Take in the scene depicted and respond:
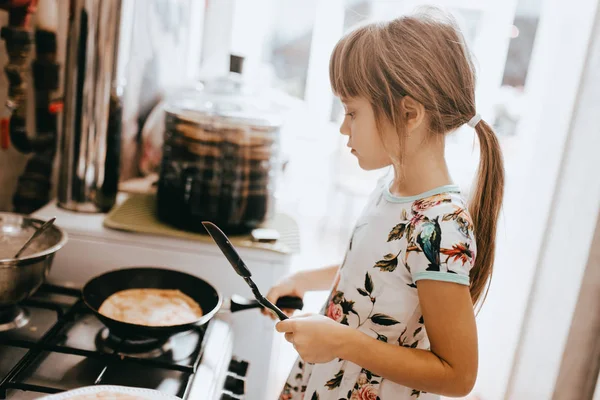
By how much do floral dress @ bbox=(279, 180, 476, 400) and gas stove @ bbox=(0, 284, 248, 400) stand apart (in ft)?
0.56

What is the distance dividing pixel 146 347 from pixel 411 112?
0.56 meters

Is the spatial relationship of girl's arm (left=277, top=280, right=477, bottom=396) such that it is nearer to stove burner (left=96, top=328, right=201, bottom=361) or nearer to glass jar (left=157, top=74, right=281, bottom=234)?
stove burner (left=96, top=328, right=201, bottom=361)

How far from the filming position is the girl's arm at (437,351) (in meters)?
0.67

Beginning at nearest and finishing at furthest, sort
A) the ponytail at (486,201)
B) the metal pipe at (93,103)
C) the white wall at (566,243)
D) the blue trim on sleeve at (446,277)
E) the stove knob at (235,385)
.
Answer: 1. the blue trim on sleeve at (446,277)
2. the ponytail at (486,201)
3. the stove knob at (235,385)
4. the metal pipe at (93,103)
5. the white wall at (566,243)

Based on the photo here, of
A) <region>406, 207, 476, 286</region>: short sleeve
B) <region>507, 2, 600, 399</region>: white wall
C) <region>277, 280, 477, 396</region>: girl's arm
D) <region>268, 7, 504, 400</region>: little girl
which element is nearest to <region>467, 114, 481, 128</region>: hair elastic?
<region>268, 7, 504, 400</region>: little girl

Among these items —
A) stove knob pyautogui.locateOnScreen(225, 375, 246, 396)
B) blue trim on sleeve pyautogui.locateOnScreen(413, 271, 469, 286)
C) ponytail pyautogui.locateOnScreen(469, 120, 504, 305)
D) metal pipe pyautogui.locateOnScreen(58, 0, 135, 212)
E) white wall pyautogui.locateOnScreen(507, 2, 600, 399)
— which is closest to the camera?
blue trim on sleeve pyautogui.locateOnScreen(413, 271, 469, 286)

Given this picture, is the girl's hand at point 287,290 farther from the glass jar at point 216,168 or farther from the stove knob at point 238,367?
the glass jar at point 216,168

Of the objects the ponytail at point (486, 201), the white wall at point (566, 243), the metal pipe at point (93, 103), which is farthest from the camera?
the white wall at point (566, 243)

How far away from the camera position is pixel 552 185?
1507 millimetres

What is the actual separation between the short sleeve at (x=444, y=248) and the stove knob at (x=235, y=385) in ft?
1.23

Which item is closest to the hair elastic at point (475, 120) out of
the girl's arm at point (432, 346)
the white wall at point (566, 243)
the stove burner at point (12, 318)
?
the girl's arm at point (432, 346)

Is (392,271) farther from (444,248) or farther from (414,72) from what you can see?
(414,72)

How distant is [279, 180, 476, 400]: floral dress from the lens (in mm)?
692

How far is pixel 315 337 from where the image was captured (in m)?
0.70
